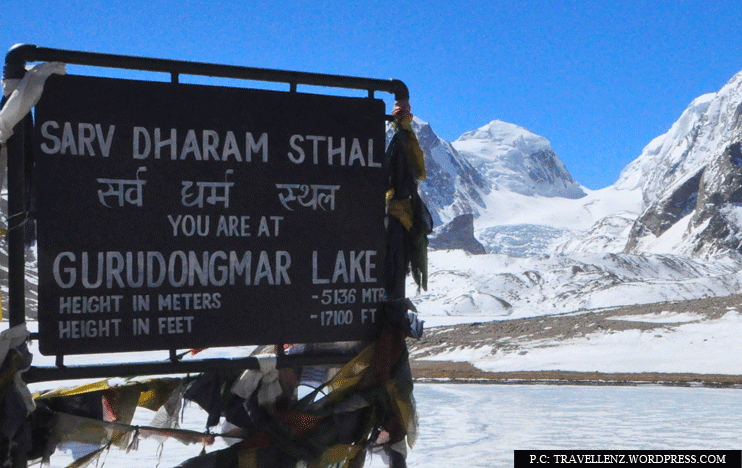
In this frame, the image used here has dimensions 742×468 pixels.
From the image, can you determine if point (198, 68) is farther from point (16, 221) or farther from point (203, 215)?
point (16, 221)

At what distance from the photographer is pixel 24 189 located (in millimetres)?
3666

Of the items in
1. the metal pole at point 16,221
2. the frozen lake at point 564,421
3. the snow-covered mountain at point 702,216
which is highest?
the snow-covered mountain at point 702,216

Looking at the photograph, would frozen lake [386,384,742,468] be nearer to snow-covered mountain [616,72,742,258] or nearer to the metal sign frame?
the metal sign frame

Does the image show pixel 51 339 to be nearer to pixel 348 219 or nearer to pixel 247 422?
pixel 247 422

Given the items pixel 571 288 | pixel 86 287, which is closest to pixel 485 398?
pixel 86 287

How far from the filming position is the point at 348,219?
422cm

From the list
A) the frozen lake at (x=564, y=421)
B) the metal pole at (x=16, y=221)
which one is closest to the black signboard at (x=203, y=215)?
the metal pole at (x=16, y=221)

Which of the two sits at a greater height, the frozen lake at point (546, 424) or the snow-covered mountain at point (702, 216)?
the snow-covered mountain at point (702, 216)

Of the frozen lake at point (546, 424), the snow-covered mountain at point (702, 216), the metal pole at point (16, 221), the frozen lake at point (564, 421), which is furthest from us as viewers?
the snow-covered mountain at point (702, 216)

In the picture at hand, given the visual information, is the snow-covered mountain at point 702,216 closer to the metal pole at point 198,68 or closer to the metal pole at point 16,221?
the metal pole at point 198,68

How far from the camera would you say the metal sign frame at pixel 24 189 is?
3592 mm

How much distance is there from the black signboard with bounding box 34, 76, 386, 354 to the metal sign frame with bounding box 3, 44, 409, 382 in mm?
91

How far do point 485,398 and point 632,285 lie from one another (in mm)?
41372

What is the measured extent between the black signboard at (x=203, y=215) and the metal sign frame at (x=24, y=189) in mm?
91
